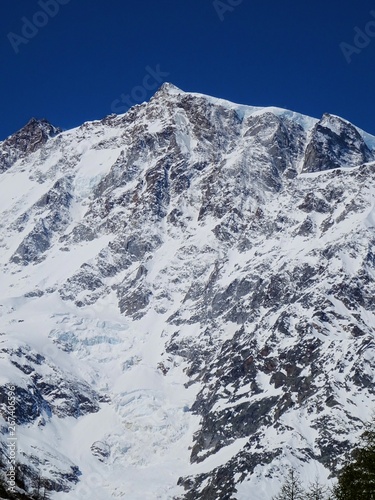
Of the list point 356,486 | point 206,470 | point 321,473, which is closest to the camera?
point 356,486

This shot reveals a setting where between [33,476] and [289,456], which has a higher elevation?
[289,456]

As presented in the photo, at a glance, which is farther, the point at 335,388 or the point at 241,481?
the point at 335,388

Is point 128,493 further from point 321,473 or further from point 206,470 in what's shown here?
point 321,473

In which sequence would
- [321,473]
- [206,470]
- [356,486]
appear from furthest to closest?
1. [206,470]
2. [321,473]
3. [356,486]

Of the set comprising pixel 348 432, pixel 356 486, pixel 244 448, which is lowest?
pixel 356 486

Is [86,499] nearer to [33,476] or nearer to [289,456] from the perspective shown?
[33,476]

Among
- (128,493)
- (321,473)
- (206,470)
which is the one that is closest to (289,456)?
(321,473)
